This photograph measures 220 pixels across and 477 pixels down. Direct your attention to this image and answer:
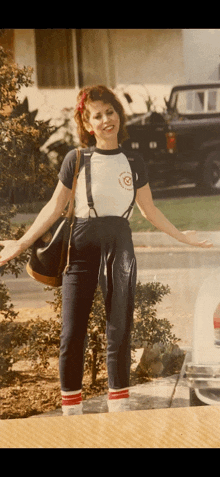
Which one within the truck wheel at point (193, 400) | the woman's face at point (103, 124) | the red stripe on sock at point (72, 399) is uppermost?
the woman's face at point (103, 124)

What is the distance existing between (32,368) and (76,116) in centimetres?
175

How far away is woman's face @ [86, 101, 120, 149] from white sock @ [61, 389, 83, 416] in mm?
1662

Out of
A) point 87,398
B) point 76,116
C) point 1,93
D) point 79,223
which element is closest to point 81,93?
point 76,116

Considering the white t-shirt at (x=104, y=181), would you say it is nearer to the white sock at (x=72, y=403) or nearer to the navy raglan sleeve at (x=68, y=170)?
the navy raglan sleeve at (x=68, y=170)

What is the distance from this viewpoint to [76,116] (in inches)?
156

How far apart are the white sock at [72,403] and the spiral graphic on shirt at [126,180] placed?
141cm

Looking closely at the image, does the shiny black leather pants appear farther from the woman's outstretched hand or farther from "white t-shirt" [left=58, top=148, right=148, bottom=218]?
the woman's outstretched hand

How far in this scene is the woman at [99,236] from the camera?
12.7 feet

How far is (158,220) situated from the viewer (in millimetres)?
4062

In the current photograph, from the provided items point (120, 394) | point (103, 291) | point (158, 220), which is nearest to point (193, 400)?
point (120, 394)

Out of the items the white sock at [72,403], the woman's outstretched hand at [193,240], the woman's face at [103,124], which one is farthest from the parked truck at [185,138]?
the white sock at [72,403]

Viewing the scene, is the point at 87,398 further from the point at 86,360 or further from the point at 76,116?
the point at 76,116

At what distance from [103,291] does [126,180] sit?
754 mm

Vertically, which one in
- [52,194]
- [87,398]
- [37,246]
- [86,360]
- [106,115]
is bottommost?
[87,398]
